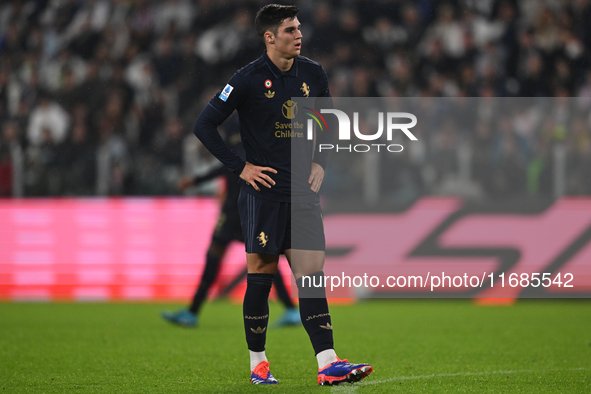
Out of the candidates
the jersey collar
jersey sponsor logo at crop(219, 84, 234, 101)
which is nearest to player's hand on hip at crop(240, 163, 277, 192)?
jersey sponsor logo at crop(219, 84, 234, 101)

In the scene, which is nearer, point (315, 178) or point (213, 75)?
point (315, 178)

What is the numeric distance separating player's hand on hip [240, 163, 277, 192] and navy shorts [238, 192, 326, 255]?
0.10m

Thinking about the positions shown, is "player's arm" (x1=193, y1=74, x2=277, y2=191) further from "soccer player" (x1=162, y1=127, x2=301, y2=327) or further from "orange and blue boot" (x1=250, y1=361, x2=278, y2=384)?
"soccer player" (x1=162, y1=127, x2=301, y2=327)

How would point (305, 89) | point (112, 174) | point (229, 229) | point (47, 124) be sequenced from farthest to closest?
point (47, 124), point (112, 174), point (229, 229), point (305, 89)

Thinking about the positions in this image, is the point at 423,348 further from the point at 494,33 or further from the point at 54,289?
the point at 494,33

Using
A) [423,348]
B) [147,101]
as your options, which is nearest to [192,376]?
[423,348]

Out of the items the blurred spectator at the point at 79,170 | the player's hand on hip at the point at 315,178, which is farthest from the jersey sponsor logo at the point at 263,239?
the blurred spectator at the point at 79,170

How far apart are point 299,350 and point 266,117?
2.16 m

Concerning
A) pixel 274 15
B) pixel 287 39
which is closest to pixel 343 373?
pixel 287 39

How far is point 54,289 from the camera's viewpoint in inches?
375

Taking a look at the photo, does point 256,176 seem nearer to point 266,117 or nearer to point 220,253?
point 266,117

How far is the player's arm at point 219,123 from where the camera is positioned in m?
3.99

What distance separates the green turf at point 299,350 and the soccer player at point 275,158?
58cm

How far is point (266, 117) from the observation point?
4.04m
